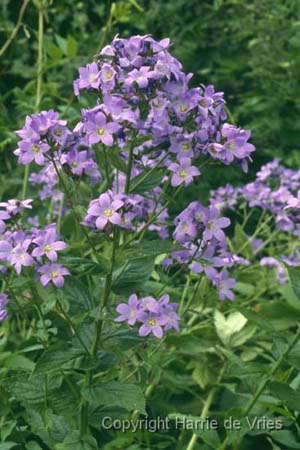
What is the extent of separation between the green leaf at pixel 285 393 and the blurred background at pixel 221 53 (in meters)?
2.03

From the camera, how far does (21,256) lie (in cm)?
174

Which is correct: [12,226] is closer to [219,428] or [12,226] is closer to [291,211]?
[291,211]

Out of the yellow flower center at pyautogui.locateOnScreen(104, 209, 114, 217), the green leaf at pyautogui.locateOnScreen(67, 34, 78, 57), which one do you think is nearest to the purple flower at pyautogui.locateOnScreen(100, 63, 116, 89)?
the yellow flower center at pyautogui.locateOnScreen(104, 209, 114, 217)

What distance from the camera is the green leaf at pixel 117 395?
176 cm

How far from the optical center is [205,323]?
267 cm

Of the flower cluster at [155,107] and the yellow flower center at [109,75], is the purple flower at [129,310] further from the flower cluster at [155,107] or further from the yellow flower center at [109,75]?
the yellow flower center at [109,75]

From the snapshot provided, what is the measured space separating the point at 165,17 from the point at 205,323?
2.71 metres

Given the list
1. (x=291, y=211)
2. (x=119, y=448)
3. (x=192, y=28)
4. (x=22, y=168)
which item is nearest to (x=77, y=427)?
(x=119, y=448)

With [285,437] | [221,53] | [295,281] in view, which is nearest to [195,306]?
[285,437]

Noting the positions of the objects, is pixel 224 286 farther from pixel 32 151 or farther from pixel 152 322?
pixel 32 151

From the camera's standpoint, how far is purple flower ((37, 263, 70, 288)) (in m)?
1.73

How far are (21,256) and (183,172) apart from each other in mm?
371

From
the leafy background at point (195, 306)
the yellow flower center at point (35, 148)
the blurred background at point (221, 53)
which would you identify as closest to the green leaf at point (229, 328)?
the leafy background at point (195, 306)

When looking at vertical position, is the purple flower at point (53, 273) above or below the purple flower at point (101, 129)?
below
